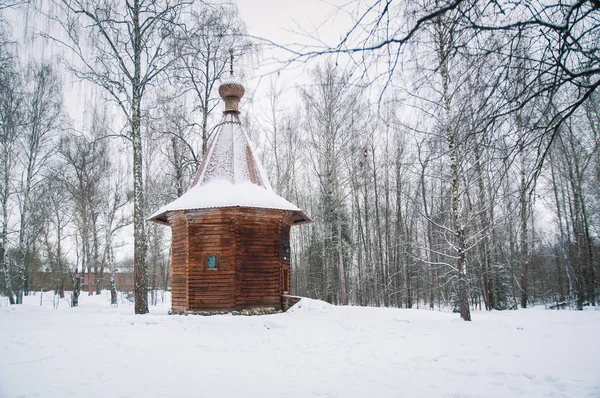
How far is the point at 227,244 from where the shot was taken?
12594mm

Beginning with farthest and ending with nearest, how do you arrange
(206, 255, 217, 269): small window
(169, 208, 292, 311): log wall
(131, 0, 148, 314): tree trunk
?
(131, 0, 148, 314): tree trunk < (206, 255, 217, 269): small window < (169, 208, 292, 311): log wall

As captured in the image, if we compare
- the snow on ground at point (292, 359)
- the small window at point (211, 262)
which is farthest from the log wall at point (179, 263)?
the snow on ground at point (292, 359)

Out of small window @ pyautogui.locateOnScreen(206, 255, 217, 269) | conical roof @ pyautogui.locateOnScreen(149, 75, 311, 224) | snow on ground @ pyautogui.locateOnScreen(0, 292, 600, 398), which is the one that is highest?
conical roof @ pyautogui.locateOnScreen(149, 75, 311, 224)

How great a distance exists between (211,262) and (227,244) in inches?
33.5

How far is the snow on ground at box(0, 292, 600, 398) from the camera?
14.8 feet

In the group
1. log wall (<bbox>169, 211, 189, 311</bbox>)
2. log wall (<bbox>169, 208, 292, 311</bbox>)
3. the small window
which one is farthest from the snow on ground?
log wall (<bbox>169, 211, 189, 311</bbox>)

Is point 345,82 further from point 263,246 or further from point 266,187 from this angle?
point 266,187

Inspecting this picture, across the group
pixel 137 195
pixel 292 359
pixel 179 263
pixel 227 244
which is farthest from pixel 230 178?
pixel 292 359

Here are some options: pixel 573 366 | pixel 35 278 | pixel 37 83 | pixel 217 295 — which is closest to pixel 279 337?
pixel 217 295

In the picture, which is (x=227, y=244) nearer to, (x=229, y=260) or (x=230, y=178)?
(x=229, y=260)

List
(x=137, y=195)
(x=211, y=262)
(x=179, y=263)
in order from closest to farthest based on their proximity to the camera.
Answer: (x=211, y=262), (x=137, y=195), (x=179, y=263)

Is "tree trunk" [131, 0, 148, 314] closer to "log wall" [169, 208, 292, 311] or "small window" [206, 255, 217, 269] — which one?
"log wall" [169, 208, 292, 311]

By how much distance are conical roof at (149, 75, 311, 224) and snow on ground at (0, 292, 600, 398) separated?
4020 millimetres

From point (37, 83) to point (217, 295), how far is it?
15.2 meters
